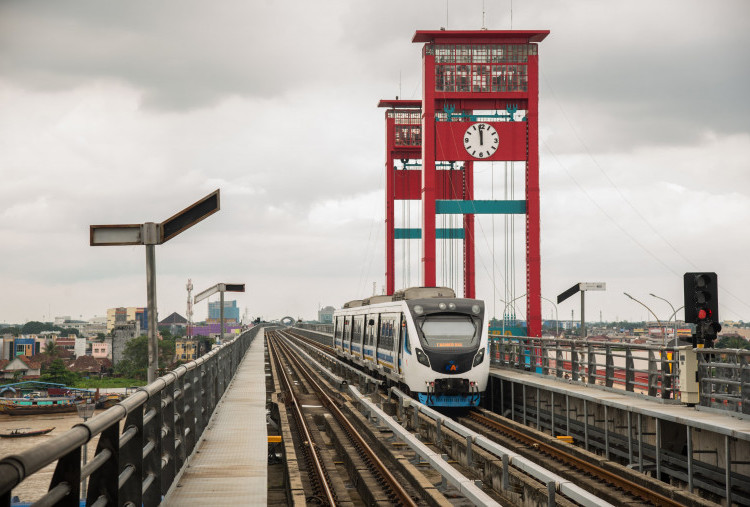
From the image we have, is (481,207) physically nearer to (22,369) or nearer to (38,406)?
(38,406)

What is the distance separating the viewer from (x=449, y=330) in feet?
66.0

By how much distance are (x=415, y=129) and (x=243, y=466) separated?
5161 centimetres

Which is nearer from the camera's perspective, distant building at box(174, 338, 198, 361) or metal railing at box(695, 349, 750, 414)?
metal railing at box(695, 349, 750, 414)

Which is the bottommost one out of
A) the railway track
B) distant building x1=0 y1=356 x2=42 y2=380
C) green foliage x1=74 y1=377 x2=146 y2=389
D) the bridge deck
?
green foliage x1=74 y1=377 x2=146 y2=389

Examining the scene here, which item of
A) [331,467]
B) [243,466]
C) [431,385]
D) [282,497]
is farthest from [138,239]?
[431,385]

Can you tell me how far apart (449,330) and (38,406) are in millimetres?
82394

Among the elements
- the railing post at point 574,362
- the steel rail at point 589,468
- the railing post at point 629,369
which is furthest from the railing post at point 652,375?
the railing post at point 574,362

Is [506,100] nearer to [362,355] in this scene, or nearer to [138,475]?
[362,355]

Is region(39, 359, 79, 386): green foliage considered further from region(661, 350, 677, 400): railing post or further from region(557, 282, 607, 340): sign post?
region(661, 350, 677, 400): railing post

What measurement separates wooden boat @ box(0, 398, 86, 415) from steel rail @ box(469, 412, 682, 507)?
3224 inches

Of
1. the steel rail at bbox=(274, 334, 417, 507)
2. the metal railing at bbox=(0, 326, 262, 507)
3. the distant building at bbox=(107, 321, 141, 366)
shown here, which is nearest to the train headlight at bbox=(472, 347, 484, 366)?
the steel rail at bbox=(274, 334, 417, 507)

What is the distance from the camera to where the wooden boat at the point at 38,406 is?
9019cm

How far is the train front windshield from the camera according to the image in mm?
19875

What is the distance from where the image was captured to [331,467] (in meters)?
13.1
